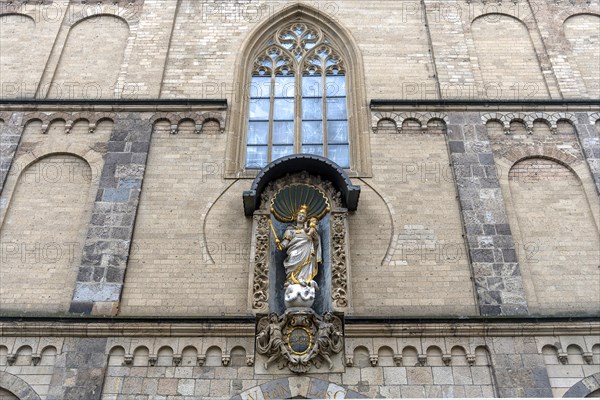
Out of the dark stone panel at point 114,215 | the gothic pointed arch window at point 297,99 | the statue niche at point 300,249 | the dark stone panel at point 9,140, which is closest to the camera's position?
the statue niche at point 300,249

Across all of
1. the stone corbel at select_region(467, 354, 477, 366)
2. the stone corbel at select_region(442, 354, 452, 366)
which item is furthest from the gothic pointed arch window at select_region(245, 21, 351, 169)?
the stone corbel at select_region(467, 354, 477, 366)

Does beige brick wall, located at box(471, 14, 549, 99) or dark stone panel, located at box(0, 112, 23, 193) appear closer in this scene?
dark stone panel, located at box(0, 112, 23, 193)

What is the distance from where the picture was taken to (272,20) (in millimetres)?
15492

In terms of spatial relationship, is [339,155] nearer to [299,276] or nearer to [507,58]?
[299,276]

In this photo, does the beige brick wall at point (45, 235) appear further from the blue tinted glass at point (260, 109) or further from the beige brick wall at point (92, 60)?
the blue tinted glass at point (260, 109)

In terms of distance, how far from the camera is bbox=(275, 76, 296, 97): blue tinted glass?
14.4 meters

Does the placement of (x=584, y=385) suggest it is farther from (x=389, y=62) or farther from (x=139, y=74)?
(x=139, y=74)

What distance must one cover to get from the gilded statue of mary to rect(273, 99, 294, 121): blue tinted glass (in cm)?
339

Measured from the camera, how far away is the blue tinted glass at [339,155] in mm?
13133

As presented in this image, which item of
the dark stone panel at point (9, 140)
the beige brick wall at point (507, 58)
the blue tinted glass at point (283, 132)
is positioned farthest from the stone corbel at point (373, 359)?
the dark stone panel at point (9, 140)

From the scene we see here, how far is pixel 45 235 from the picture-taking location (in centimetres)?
1161

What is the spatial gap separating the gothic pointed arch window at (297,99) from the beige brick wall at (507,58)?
3.35 m

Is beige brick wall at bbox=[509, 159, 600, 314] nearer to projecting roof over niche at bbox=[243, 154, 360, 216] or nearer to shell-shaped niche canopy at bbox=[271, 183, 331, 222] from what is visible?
projecting roof over niche at bbox=[243, 154, 360, 216]

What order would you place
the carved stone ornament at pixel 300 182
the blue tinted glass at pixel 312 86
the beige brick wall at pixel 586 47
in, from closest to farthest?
the carved stone ornament at pixel 300 182, the beige brick wall at pixel 586 47, the blue tinted glass at pixel 312 86
